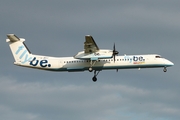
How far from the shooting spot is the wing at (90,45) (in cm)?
4892

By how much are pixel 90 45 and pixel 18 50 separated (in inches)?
389

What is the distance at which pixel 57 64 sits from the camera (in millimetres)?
53281

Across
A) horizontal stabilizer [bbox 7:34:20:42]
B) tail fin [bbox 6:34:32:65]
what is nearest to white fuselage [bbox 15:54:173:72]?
tail fin [bbox 6:34:32:65]

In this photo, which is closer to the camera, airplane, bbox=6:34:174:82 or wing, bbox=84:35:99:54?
wing, bbox=84:35:99:54

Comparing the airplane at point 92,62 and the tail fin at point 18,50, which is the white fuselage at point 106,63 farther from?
the tail fin at point 18,50

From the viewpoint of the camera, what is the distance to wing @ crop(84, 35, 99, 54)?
48.9 metres

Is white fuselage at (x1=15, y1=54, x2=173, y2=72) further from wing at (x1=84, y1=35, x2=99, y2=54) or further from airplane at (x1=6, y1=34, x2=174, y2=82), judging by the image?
wing at (x1=84, y1=35, x2=99, y2=54)

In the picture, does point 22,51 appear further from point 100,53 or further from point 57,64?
point 100,53

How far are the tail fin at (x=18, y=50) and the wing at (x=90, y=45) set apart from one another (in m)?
7.74

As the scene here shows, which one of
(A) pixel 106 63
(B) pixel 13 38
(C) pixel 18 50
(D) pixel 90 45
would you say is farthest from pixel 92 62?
(B) pixel 13 38

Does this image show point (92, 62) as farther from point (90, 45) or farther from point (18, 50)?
point (18, 50)

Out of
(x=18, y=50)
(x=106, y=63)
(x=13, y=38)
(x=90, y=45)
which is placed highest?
(x=13, y=38)

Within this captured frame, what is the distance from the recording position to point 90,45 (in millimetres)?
50219

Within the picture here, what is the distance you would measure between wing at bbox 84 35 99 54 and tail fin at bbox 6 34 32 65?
7.74 metres
